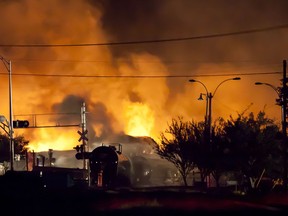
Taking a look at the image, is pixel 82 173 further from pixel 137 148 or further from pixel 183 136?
pixel 137 148

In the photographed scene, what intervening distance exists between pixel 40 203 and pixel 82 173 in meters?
34.4

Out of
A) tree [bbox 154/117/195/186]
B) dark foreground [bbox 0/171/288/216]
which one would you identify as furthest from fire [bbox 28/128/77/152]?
dark foreground [bbox 0/171/288/216]

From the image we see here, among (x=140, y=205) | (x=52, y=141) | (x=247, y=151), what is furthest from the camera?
(x=52, y=141)

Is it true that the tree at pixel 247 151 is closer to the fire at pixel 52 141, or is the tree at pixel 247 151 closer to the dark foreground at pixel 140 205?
the dark foreground at pixel 140 205

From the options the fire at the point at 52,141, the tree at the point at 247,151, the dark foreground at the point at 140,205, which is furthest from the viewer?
the fire at the point at 52,141

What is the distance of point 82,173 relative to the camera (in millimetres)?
43969

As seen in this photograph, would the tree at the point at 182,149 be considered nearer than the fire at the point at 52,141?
Yes

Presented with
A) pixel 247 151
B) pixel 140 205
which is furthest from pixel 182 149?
pixel 140 205

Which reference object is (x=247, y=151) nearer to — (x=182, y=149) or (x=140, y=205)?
(x=182, y=149)

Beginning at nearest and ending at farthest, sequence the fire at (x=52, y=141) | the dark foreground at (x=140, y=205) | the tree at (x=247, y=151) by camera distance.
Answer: the dark foreground at (x=140, y=205)
the tree at (x=247, y=151)
the fire at (x=52, y=141)

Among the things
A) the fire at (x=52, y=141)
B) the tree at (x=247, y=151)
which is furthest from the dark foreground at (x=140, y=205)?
the fire at (x=52, y=141)

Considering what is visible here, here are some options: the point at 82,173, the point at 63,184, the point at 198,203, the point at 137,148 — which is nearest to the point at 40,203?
the point at 198,203

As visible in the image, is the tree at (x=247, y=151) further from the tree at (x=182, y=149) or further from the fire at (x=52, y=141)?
the fire at (x=52, y=141)

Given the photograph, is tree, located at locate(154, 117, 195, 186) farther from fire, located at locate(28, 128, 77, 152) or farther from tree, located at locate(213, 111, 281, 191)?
fire, located at locate(28, 128, 77, 152)
